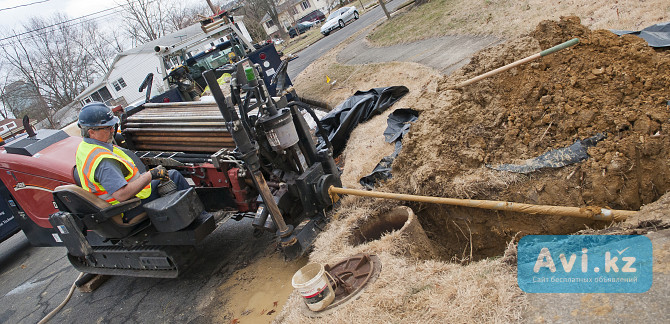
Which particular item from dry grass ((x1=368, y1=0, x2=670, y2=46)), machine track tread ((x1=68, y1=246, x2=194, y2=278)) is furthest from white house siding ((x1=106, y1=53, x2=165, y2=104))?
machine track tread ((x1=68, y1=246, x2=194, y2=278))

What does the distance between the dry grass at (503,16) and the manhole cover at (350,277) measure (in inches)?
196

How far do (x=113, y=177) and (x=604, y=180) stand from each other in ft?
13.9

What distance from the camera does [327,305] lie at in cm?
332

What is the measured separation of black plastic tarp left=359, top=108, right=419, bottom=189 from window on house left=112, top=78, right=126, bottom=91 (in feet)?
115

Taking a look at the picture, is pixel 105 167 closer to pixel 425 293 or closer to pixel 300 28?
pixel 425 293

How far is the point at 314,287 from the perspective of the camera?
3.20 m

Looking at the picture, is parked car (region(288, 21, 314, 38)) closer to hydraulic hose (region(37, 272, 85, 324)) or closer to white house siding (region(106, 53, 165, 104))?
white house siding (region(106, 53, 165, 104))

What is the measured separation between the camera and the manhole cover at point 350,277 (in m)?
3.31

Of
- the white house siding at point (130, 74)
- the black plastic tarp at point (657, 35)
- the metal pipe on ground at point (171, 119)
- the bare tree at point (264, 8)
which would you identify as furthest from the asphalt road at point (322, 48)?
the bare tree at point (264, 8)

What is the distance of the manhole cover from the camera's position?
3.31m

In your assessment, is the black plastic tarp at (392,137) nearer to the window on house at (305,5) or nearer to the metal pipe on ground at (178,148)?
the metal pipe on ground at (178,148)

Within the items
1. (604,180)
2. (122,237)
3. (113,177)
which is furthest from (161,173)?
(604,180)

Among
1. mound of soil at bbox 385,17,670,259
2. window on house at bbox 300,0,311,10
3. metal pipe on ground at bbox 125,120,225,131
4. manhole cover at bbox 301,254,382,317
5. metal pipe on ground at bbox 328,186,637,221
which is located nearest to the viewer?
metal pipe on ground at bbox 328,186,637,221

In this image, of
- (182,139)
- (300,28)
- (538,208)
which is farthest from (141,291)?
(300,28)
